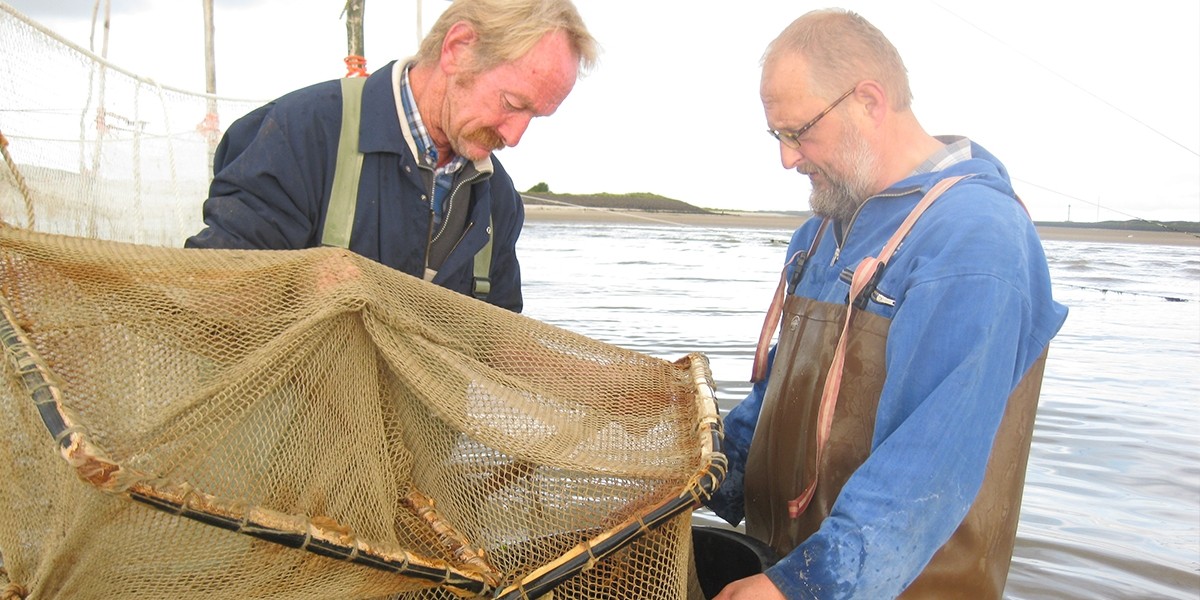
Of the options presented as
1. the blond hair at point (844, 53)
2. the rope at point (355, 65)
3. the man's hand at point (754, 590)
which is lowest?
the man's hand at point (754, 590)

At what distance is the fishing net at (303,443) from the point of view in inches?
68.6

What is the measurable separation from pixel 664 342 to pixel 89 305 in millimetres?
7252

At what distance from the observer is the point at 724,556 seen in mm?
2938

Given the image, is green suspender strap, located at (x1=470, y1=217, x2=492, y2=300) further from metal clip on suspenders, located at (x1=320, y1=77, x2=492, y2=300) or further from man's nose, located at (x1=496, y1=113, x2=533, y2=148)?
metal clip on suspenders, located at (x1=320, y1=77, x2=492, y2=300)

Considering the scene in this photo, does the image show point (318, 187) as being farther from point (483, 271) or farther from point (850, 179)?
point (850, 179)

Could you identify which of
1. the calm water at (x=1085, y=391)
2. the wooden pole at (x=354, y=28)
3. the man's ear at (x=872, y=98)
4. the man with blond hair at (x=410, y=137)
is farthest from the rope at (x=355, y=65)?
the man's ear at (x=872, y=98)

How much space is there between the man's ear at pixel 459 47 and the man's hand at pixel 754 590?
1.80 meters

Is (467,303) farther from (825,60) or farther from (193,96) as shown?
(193,96)

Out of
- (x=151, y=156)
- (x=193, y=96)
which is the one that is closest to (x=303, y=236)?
(x=151, y=156)

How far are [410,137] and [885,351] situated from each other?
1650mm

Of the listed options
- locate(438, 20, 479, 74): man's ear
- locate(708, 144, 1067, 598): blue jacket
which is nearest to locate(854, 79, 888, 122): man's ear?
locate(708, 144, 1067, 598): blue jacket

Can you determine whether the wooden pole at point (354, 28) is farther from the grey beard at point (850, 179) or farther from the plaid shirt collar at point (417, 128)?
the grey beard at point (850, 179)

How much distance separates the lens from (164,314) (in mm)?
1999

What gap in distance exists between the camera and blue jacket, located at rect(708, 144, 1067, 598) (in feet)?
7.14
